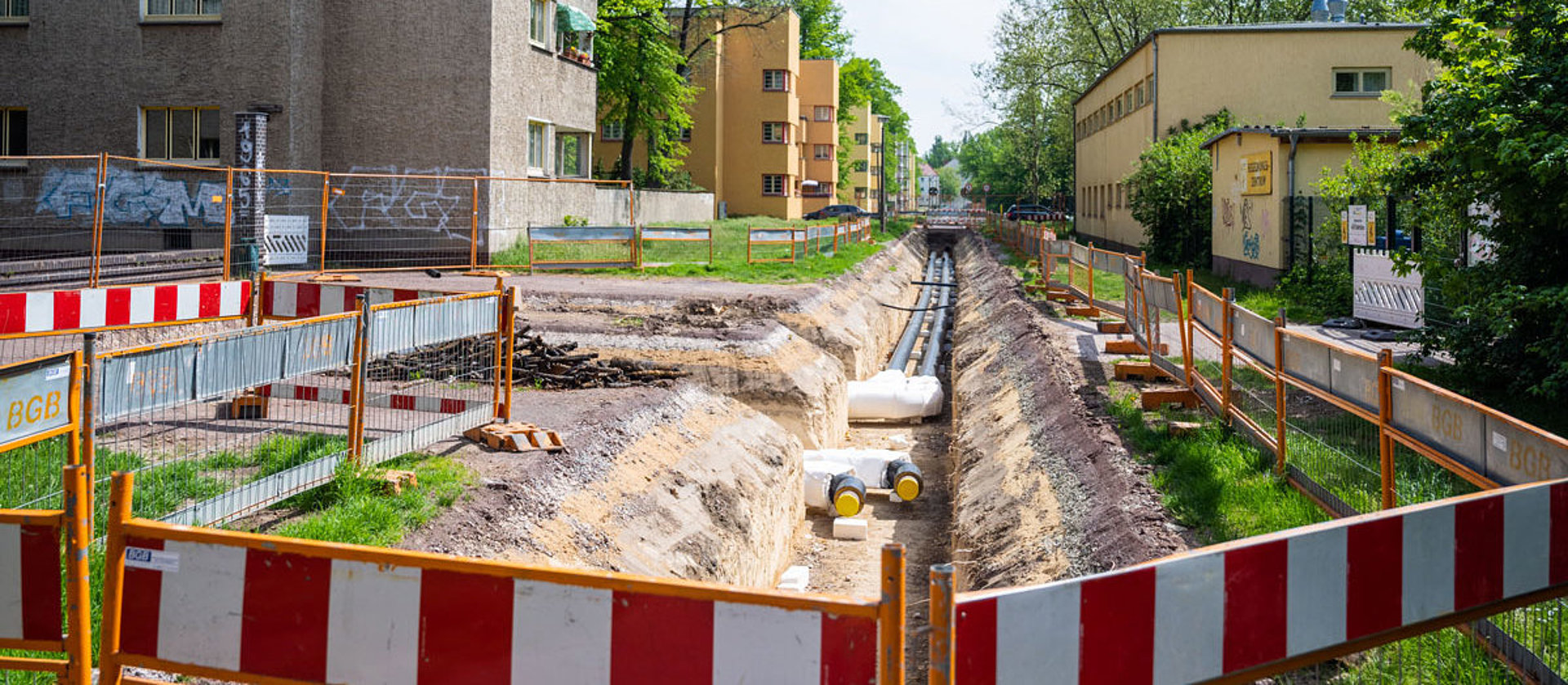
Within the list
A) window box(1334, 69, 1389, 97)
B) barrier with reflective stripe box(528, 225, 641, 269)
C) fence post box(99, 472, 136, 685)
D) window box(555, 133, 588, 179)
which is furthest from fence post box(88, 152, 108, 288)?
→ window box(1334, 69, 1389, 97)

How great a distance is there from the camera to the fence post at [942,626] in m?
2.95

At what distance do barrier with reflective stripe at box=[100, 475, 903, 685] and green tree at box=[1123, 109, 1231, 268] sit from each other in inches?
1135

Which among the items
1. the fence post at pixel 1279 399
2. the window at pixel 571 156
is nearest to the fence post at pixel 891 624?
the fence post at pixel 1279 399

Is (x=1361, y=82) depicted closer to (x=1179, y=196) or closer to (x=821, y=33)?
(x=1179, y=196)

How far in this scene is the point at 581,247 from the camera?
87.7 feet

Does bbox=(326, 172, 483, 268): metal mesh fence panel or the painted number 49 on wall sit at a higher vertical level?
bbox=(326, 172, 483, 268): metal mesh fence panel

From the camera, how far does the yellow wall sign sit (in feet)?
78.2

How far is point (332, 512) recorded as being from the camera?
7133mm

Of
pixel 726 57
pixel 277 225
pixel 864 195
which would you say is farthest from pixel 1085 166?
pixel 864 195

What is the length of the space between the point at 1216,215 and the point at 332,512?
24929 mm

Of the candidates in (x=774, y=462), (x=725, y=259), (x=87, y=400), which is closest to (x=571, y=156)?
(x=725, y=259)

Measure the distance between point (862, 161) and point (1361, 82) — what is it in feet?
256

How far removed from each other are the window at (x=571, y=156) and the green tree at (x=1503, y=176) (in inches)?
929

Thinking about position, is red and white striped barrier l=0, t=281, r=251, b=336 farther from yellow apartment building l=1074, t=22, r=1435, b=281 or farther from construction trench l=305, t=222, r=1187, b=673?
yellow apartment building l=1074, t=22, r=1435, b=281
